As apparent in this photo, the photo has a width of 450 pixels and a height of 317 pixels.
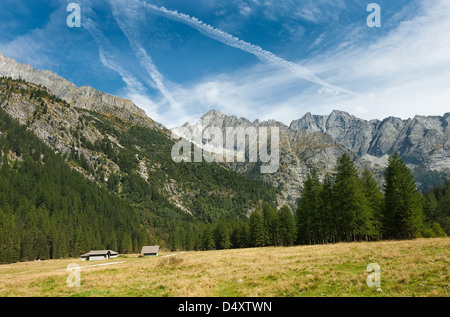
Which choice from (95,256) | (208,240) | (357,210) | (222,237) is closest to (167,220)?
(208,240)

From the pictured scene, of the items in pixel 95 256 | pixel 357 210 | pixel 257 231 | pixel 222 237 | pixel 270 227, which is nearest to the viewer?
pixel 357 210

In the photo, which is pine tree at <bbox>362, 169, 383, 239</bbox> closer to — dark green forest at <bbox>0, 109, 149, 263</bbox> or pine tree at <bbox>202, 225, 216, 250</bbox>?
pine tree at <bbox>202, 225, 216, 250</bbox>

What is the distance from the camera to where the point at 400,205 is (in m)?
39.6

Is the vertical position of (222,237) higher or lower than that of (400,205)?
lower

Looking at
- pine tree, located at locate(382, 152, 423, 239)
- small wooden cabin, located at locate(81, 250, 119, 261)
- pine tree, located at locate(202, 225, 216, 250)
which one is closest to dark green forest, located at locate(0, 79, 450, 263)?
pine tree, located at locate(382, 152, 423, 239)

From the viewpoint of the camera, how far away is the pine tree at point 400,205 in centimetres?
3841

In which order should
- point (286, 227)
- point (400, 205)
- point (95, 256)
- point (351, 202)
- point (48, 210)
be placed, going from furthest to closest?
point (48, 210) < point (95, 256) < point (286, 227) < point (351, 202) < point (400, 205)

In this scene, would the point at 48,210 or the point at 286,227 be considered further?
the point at 48,210

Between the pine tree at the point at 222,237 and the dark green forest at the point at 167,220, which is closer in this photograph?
the dark green forest at the point at 167,220

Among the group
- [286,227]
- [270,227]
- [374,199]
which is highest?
[374,199]

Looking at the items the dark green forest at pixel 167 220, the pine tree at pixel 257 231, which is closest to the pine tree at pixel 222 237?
the dark green forest at pixel 167 220

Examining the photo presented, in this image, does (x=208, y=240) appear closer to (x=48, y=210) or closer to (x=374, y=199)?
(x=374, y=199)

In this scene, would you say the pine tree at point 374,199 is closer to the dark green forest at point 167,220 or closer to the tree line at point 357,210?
the tree line at point 357,210
